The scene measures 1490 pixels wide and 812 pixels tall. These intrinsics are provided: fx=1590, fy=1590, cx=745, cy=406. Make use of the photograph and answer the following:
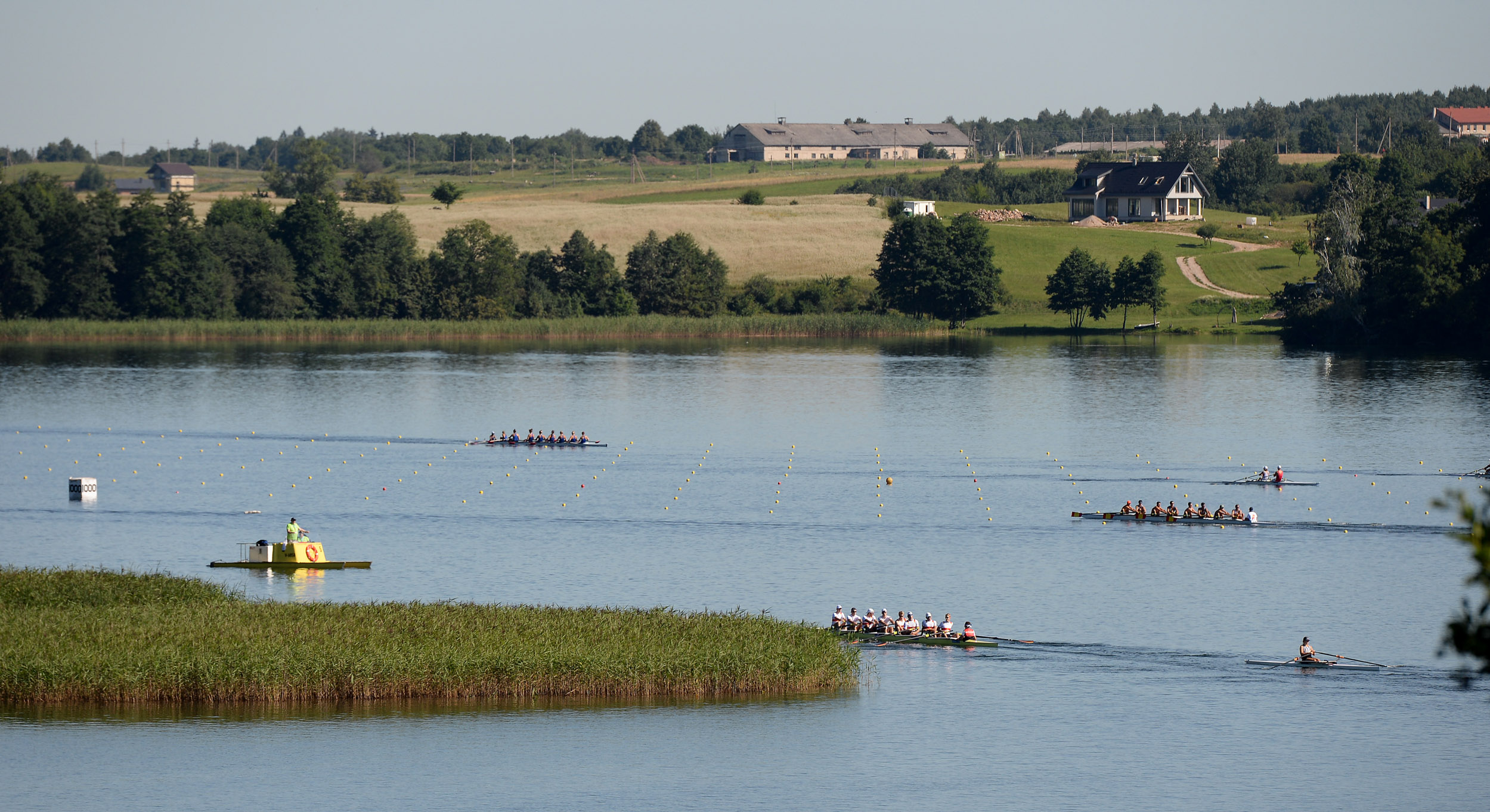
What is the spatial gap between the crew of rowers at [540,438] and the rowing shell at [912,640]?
36.3 metres

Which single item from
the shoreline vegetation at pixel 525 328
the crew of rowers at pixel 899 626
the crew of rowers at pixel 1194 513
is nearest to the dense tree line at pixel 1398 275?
the shoreline vegetation at pixel 525 328

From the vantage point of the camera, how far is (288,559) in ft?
152

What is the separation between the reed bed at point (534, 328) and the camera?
121m

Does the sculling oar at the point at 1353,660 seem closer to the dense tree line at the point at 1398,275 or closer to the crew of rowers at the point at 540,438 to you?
the crew of rowers at the point at 540,438

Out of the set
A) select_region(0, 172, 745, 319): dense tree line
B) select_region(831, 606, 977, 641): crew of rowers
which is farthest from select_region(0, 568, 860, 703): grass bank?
select_region(0, 172, 745, 319): dense tree line

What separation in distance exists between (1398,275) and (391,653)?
3581 inches

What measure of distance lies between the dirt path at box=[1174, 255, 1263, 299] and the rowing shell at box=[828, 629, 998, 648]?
9643 cm

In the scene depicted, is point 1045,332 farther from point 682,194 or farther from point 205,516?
point 205,516

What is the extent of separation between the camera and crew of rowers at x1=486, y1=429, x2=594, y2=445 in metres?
72.5

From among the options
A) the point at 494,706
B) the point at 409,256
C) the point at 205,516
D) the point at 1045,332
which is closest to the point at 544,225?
the point at 409,256

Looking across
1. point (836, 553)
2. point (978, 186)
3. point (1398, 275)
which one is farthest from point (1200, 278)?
point (836, 553)

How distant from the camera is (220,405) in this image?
8675 centimetres

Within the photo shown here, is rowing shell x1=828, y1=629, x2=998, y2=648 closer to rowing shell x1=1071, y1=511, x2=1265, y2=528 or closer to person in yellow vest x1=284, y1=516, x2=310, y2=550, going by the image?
rowing shell x1=1071, y1=511, x2=1265, y2=528

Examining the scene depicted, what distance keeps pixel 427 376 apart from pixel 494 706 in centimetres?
7129
